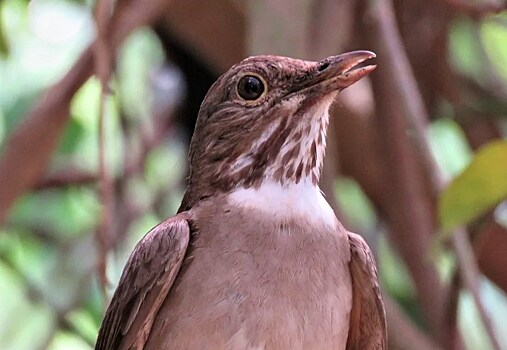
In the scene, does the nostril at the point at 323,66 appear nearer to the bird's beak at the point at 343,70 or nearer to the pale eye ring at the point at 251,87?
the bird's beak at the point at 343,70

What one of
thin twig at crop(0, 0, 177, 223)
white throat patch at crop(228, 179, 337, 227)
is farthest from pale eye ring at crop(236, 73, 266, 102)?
thin twig at crop(0, 0, 177, 223)

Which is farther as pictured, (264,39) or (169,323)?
(264,39)

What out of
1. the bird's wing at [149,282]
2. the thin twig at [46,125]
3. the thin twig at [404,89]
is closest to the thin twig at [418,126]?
the thin twig at [404,89]

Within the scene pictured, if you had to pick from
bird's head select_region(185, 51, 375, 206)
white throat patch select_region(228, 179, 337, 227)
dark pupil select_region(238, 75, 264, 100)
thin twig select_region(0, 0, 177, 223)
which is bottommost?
white throat patch select_region(228, 179, 337, 227)

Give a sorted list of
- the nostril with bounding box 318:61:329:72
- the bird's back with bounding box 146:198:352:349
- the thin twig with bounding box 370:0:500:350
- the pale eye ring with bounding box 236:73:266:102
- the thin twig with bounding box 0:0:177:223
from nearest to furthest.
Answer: the bird's back with bounding box 146:198:352:349, the nostril with bounding box 318:61:329:72, the pale eye ring with bounding box 236:73:266:102, the thin twig with bounding box 370:0:500:350, the thin twig with bounding box 0:0:177:223

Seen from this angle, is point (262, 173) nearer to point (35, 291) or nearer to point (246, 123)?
point (246, 123)

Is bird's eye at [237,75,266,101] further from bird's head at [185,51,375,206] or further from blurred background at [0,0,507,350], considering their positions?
blurred background at [0,0,507,350]

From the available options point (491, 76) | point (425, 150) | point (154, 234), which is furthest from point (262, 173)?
point (491, 76)
